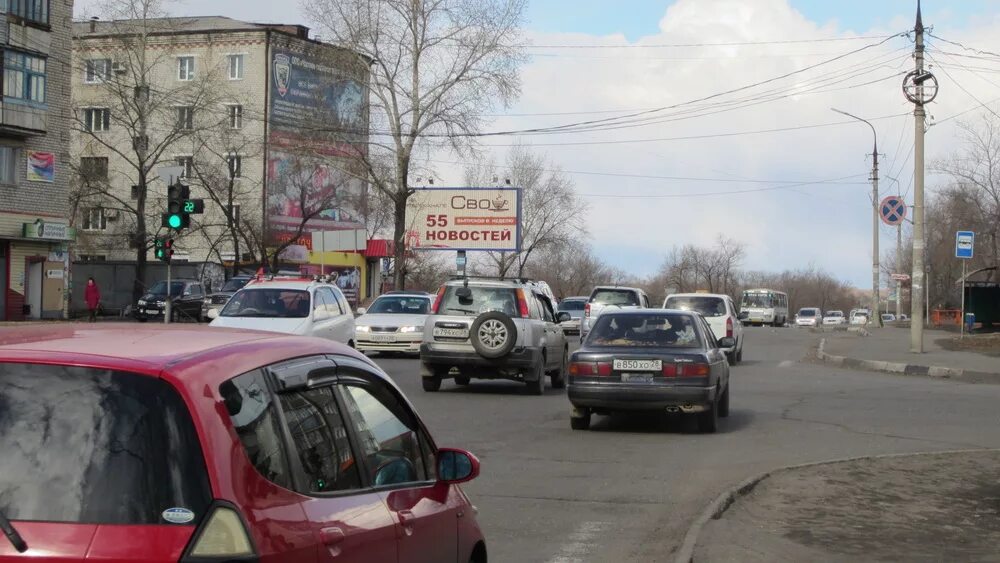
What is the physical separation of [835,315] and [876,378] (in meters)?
81.3

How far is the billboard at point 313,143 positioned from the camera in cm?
4497

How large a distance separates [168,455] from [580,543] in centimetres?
516

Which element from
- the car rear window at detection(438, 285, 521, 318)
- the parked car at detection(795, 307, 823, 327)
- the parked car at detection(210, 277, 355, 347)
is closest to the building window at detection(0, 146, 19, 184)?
the parked car at detection(210, 277, 355, 347)

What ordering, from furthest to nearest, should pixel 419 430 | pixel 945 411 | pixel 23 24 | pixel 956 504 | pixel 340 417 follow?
pixel 23 24, pixel 945 411, pixel 956 504, pixel 419 430, pixel 340 417

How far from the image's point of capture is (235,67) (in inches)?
2889

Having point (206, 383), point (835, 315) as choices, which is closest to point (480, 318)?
point (206, 383)

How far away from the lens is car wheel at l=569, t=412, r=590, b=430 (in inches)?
552

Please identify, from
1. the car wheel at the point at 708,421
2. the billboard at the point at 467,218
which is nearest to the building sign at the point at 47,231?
the billboard at the point at 467,218

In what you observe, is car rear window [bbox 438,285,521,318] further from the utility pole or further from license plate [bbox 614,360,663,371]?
the utility pole

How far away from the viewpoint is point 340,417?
375cm

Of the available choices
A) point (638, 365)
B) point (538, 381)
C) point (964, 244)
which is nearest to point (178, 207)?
point (538, 381)

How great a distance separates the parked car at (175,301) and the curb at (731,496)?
3521 centimetres

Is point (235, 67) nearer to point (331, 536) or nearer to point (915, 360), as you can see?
point (915, 360)

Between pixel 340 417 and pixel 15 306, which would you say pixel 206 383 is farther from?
pixel 15 306
